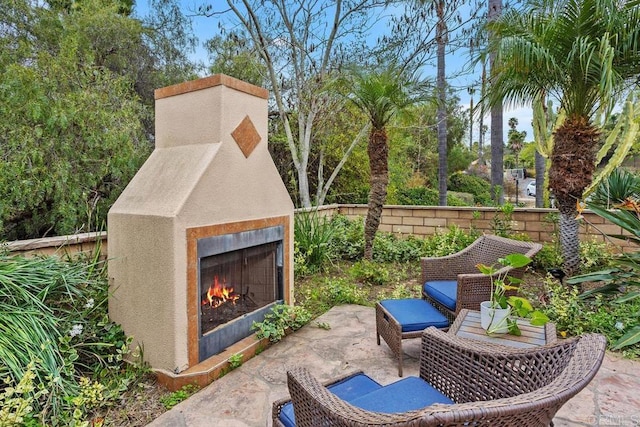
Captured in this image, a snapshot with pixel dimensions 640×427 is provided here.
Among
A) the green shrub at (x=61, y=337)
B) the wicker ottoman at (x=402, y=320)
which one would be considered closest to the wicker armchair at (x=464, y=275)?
the wicker ottoman at (x=402, y=320)

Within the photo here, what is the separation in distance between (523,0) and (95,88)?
6.23 meters

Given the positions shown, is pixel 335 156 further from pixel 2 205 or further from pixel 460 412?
pixel 460 412

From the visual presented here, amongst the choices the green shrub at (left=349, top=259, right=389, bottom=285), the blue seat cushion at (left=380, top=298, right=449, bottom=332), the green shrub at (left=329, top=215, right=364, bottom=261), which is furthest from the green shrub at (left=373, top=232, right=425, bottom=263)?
the blue seat cushion at (left=380, top=298, right=449, bottom=332)

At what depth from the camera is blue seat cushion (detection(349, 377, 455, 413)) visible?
1.70 meters

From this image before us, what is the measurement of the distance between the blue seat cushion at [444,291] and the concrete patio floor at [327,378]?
0.49 metres

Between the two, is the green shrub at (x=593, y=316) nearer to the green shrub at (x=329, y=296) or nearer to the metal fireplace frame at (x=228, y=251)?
the green shrub at (x=329, y=296)

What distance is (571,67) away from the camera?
386 centimetres

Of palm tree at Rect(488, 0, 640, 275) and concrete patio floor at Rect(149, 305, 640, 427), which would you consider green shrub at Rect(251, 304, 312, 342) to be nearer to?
concrete patio floor at Rect(149, 305, 640, 427)

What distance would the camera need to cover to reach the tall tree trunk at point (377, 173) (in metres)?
5.36

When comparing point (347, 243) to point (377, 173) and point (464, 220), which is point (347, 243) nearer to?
point (377, 173)

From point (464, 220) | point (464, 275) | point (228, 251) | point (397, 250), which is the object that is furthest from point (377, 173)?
point (228, 251)

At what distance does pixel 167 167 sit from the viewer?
293 centimetres

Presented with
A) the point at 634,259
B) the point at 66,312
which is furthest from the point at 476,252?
the point at 66,312

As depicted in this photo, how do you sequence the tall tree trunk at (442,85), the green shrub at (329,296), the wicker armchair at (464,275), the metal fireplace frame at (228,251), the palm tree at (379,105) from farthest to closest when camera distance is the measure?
the tall tree trunk at (442,85), the palm tree at (379,105), the green shrub at (329,296), the wicker armchair at (464,275), the metal fireplace frame at (228,251)
